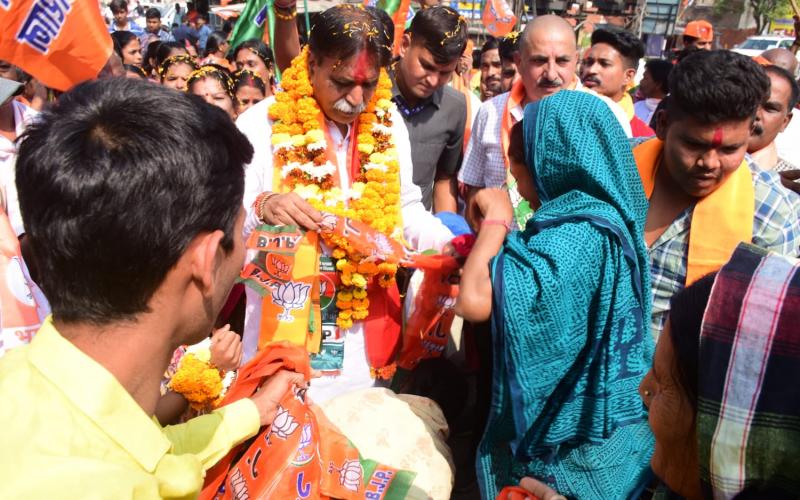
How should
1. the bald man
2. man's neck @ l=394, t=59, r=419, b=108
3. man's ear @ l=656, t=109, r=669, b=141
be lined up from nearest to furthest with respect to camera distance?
man's ear @ l=656, t=109, r=669, b=141, the bald man, man's neck @ l=394, t=59, r=419, b=108

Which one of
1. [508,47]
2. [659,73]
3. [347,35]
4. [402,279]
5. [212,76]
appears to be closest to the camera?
[347,35]

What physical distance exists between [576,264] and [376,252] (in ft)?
3.43

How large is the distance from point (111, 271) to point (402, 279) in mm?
2112

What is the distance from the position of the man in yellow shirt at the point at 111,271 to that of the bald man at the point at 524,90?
2.73 meters

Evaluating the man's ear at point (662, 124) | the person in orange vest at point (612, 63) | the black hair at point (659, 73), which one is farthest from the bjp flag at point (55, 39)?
the black hair at point (659, 73)

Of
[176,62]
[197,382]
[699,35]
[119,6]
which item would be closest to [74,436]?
[197,382]

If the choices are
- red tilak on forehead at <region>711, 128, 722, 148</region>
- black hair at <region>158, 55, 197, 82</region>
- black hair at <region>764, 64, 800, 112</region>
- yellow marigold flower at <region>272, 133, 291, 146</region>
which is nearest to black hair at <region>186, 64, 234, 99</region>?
black hair at <region>158, 55, 197, 82</region>

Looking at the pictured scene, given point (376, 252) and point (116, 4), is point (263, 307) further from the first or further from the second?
point (116, 4)

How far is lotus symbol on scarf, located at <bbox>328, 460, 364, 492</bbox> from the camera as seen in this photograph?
1971 millimetres

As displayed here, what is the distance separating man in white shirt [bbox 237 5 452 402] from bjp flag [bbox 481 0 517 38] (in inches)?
297

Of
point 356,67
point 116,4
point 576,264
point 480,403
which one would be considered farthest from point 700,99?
point 116,4

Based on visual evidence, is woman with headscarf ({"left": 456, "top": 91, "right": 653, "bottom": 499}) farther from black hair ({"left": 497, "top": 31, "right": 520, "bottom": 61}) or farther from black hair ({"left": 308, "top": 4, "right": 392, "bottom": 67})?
black hair ({"left": 497, "top": 31, "right": 520, "bottom": 61})

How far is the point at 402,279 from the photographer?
3.09 meters

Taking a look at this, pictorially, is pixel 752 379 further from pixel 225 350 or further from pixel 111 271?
pixel 225 350
